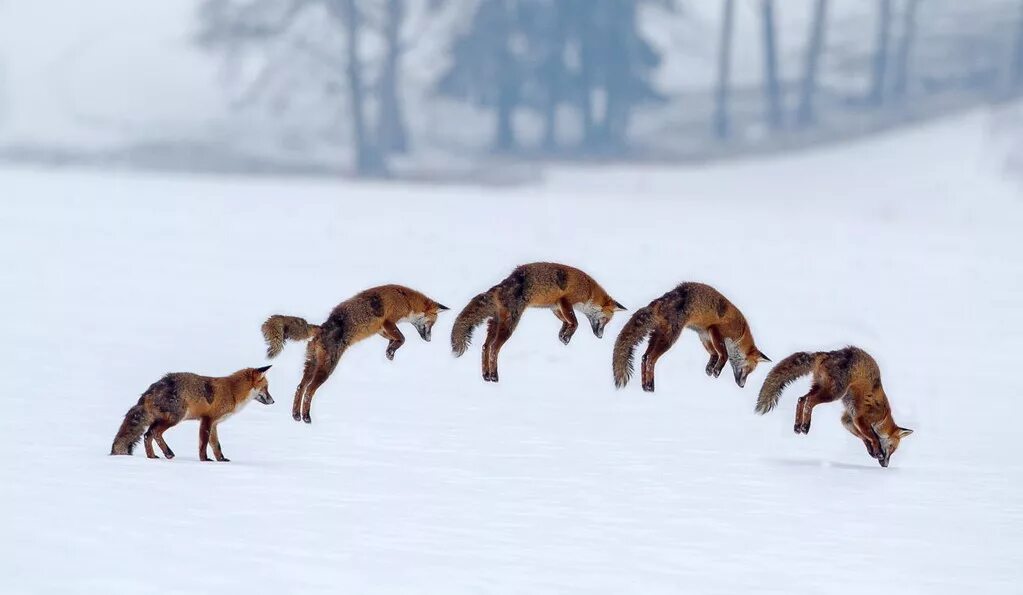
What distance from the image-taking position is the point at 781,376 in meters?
7.32

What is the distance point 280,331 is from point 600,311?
1343 millimetres

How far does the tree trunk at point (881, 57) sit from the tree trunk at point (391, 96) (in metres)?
15.7

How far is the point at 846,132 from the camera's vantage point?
45719 millimetres

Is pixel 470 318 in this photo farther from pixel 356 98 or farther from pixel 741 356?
pixel 356 98

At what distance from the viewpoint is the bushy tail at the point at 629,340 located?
6527 millimetres

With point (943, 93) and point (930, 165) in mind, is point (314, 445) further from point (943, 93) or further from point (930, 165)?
point (943, 93)

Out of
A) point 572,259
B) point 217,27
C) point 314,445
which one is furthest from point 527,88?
point 314,445

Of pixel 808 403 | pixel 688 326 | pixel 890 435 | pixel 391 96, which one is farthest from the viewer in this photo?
pixel 391 96

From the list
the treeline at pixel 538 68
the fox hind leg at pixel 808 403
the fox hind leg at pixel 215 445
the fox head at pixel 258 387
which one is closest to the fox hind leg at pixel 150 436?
the fox hind leg at pixel 215 445

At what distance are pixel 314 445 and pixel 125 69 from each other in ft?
146

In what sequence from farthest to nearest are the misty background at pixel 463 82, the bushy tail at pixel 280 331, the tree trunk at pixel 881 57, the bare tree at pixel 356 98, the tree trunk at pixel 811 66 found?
the tree trunk at pixel 881 57
the tree trunk at pixel 811 66
the misty background at pixel 463 82
the bare tree at pixel 356 98
the bushy tail at pixel 280 331

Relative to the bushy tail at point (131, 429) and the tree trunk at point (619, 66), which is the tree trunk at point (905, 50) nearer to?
the tree trunk at point (619, 66)

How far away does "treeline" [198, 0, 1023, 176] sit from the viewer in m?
47.1

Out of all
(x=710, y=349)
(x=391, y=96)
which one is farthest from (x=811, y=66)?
(x=710, y=349)
